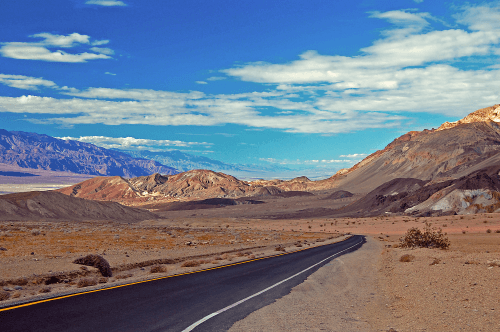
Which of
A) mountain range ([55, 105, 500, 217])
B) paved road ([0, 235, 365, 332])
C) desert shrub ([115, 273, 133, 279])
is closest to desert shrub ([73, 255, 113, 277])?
desert shrub ([115, 273, 133, 279])

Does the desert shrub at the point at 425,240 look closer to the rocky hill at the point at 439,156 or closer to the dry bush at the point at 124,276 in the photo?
the dry bush at the point at 124,276

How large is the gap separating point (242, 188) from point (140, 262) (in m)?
178

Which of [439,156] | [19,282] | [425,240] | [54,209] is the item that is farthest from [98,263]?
[439,156]

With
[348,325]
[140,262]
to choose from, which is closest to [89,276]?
[140,262]

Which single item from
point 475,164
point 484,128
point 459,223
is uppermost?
point 484,128

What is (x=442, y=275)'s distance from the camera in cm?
1510

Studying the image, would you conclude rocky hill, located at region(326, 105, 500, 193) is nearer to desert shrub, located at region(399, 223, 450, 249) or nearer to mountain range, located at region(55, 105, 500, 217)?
mountain range, located at region(55, 105, 500, 217)

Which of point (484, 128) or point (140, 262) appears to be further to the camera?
point (484, 128)

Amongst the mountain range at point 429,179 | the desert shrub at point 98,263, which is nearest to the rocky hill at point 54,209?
the mountain range at point 429,179

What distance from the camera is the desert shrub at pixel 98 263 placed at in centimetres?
1691

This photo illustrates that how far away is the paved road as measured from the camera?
8258 mm

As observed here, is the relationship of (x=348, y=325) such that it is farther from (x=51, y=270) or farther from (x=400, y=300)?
(x=51, y=270)

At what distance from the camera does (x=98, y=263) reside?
57.6ft

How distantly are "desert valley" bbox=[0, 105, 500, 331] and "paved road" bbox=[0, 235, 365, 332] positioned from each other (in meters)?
0.73
